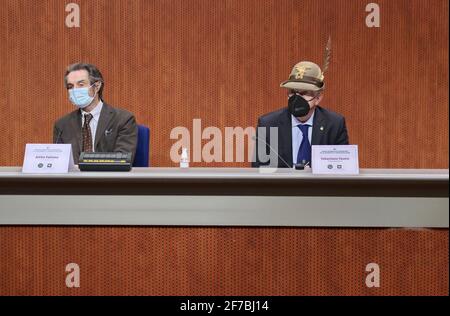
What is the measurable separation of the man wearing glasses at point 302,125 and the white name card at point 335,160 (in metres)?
0.62

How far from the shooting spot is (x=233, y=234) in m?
1.74

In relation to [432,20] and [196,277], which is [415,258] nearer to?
[196,277]

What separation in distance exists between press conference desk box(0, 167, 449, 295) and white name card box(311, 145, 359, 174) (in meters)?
0.13

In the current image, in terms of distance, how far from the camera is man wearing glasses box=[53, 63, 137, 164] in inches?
108

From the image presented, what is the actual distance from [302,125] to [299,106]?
0.18 meters

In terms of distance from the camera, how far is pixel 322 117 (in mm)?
2703

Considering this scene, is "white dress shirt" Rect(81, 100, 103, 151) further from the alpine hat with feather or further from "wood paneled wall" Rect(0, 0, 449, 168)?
"wood paneled wall" Rect(0, 0, 449, 168)

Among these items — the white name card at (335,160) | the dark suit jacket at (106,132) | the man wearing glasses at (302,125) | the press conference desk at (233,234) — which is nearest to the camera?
the press conference desk at (233,234)

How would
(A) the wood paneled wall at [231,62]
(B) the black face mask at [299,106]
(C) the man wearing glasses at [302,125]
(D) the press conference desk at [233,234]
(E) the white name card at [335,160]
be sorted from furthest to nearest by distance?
(A) the wood paneled wall at [231,62], (C) the man wearing glasses at [302,125], (B) the black face mask at [299,106], (E) the white name card at [335,160], (D) the press conference desk at [233,234]

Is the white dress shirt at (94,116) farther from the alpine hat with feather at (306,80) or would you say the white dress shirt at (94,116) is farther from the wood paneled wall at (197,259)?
the wood paneled wall at (197,259)

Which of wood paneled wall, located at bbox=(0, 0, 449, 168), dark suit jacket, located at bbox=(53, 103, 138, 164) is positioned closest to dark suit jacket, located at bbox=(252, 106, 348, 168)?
dark suit jacket, located at bbox=(53, 103, 138, 164)

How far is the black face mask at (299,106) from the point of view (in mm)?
2500

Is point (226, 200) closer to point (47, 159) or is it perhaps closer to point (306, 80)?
point (47, 159)

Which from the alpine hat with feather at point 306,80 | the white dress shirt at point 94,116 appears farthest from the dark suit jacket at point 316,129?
the white dress shirt at point 94,116
